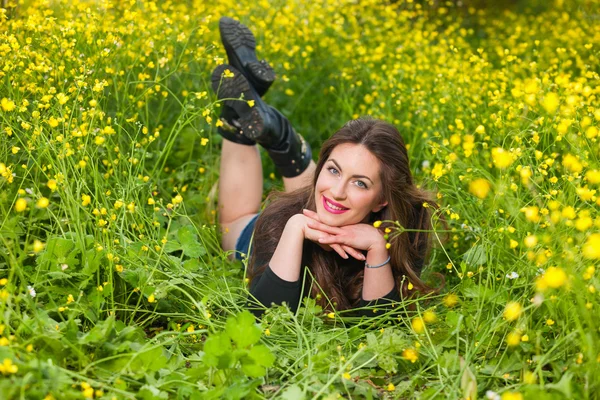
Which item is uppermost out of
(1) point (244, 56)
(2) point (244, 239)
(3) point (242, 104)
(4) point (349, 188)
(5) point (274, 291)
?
(1) point (244, 56)

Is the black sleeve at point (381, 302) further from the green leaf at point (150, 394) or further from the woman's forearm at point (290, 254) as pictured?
the green leaf at point (150, 394)

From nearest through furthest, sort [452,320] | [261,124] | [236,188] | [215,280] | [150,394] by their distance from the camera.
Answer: [150,394], [452,320], [215,280], [261,124], [236,188]

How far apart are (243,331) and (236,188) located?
5.61ft

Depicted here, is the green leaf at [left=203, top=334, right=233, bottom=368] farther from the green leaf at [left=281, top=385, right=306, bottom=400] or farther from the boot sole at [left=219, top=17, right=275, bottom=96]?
the boot sole at [left=219, top=17, right=275, bottom=96]

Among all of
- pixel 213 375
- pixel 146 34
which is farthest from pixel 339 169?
pixel 146 34

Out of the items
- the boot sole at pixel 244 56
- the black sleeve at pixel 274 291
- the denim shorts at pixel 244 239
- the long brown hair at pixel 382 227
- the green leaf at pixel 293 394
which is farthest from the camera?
the boot sole at pixel 244 56

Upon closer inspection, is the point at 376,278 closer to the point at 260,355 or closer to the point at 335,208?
the point at 335,208

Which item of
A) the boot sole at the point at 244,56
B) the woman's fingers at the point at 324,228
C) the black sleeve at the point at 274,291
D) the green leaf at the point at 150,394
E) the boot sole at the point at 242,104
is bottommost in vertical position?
the black sleeve at the point at 274,291

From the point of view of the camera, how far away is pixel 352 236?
110 inches

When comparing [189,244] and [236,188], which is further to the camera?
[236,188]

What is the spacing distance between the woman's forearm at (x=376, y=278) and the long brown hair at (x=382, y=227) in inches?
3.3

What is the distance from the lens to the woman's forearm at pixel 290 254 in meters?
2.76

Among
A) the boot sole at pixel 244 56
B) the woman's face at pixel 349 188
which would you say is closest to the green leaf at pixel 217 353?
the woman's face at pixel 349 188

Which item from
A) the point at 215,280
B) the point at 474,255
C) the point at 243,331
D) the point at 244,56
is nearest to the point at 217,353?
the point at 243,331
